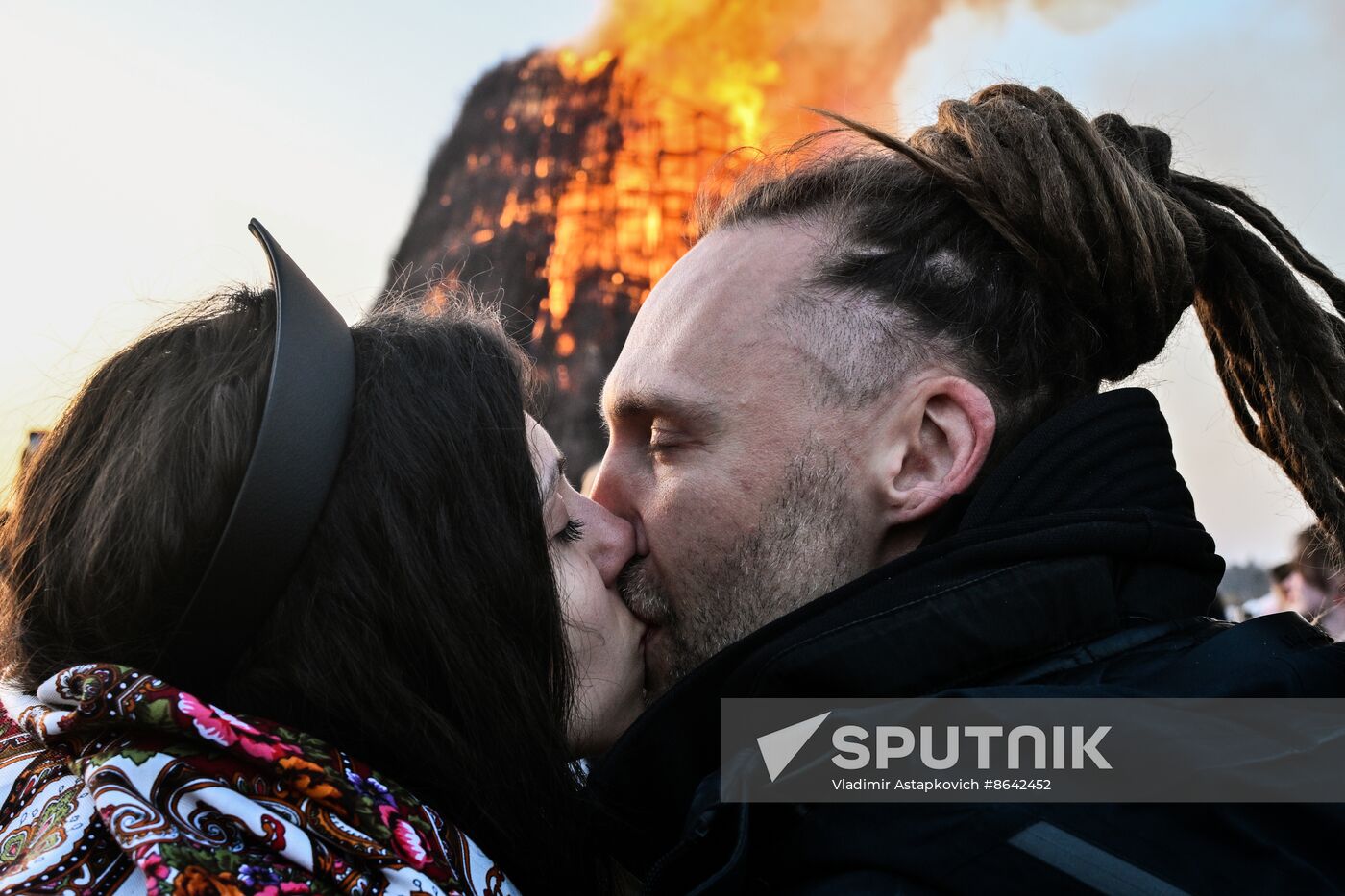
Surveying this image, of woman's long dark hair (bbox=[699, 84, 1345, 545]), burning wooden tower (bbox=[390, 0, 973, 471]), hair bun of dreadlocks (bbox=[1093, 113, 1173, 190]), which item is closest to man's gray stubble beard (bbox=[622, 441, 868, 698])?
woman's long dark hair (bbox=[699, 84, 1345, 545])

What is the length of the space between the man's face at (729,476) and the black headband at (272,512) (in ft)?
2.64

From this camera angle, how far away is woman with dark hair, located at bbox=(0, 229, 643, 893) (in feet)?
4.63

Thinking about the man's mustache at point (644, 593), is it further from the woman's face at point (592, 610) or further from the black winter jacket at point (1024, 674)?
the black winter jacket at point (1024, 674)

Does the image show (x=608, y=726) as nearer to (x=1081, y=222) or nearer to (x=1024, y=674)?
(x=1024, y=674)

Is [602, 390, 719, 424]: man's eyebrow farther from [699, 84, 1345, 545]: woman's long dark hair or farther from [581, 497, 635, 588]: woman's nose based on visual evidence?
[699, 84, 1345, 545]: woman's long dark hair

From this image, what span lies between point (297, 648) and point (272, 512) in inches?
8.6

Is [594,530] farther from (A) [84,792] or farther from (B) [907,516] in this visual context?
(A) [84,792]

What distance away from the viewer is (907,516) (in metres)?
2.21

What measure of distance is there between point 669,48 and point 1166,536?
15222mm

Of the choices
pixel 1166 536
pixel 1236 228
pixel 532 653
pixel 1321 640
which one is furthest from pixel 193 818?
pixel 1236 228

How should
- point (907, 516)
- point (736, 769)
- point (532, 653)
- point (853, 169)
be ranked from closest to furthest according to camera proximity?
point (736, 769) < point (532, 653) < point (907, 516) < point (853, 169)

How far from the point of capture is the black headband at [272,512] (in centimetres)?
157

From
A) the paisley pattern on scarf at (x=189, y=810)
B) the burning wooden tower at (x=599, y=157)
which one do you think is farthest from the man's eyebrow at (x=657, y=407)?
the burning wooden tower at (x=599, y=157)

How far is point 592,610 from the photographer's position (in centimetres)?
209
